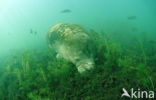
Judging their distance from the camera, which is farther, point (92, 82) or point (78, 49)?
point (78, 49)

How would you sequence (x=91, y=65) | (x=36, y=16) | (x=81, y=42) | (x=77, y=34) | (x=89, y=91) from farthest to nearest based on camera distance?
(x=36, y=16), (x=77, y=34), (x=81, y=42), (x=91, y=65), (x=89, y=91)

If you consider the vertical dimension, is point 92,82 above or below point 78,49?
below

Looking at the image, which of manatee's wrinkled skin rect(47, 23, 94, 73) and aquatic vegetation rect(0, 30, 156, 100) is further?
manatee's wrinkled skin rect(47, 23, 94, 73)

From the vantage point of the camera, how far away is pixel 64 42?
6328 mm

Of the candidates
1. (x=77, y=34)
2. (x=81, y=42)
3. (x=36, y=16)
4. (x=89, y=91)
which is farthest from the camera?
(x=36, y=16)

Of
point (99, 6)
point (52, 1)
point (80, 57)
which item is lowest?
point (80, 57)

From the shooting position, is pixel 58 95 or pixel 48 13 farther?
pixel 48 13

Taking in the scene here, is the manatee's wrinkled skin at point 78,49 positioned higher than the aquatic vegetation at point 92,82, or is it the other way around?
the manatee's wrinkled skin at point 78,49

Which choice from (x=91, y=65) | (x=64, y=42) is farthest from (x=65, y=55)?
(x=91, y=65)

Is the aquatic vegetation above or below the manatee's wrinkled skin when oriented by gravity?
below

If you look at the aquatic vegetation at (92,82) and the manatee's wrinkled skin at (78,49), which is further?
the manatee's wrinkled skin at (78,49)

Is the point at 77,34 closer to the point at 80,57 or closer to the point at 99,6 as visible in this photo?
the point at 80,57

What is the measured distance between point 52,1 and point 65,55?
148 meters

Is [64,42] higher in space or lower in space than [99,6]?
lower
